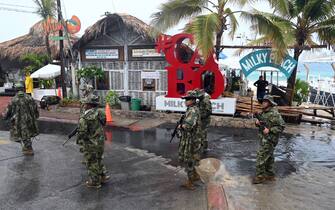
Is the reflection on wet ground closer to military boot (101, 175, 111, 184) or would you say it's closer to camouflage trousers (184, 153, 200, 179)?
camouflage trousers (184, 153, 200, 179)

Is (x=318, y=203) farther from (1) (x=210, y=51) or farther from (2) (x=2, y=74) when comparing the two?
(2) (x=2, y=74)

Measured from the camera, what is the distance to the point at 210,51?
11.5m

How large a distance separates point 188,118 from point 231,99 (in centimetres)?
696

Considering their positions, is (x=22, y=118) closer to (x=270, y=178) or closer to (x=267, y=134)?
(x=267, y=134)

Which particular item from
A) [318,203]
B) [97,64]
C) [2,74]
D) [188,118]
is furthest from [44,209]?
[2,74]

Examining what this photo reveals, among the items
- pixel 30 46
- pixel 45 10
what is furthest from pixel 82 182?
pixel 30 46

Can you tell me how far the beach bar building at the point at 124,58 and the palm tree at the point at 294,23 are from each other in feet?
15.9

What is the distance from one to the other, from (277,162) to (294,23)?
6.83 metres

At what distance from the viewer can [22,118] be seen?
330 inches

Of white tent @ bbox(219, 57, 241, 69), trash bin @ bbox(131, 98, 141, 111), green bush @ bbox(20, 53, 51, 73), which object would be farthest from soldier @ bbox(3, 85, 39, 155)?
green bush @ bbox(20, 53, 51, 73)

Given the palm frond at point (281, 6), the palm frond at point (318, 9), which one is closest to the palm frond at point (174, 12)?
the palm frond at point (281, 6)

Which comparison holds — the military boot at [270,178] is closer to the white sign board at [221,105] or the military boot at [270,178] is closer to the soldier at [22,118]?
the soldier at [22,118]

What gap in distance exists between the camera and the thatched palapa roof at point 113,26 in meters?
14.4

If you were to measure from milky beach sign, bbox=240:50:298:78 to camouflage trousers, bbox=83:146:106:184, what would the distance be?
798 cm
